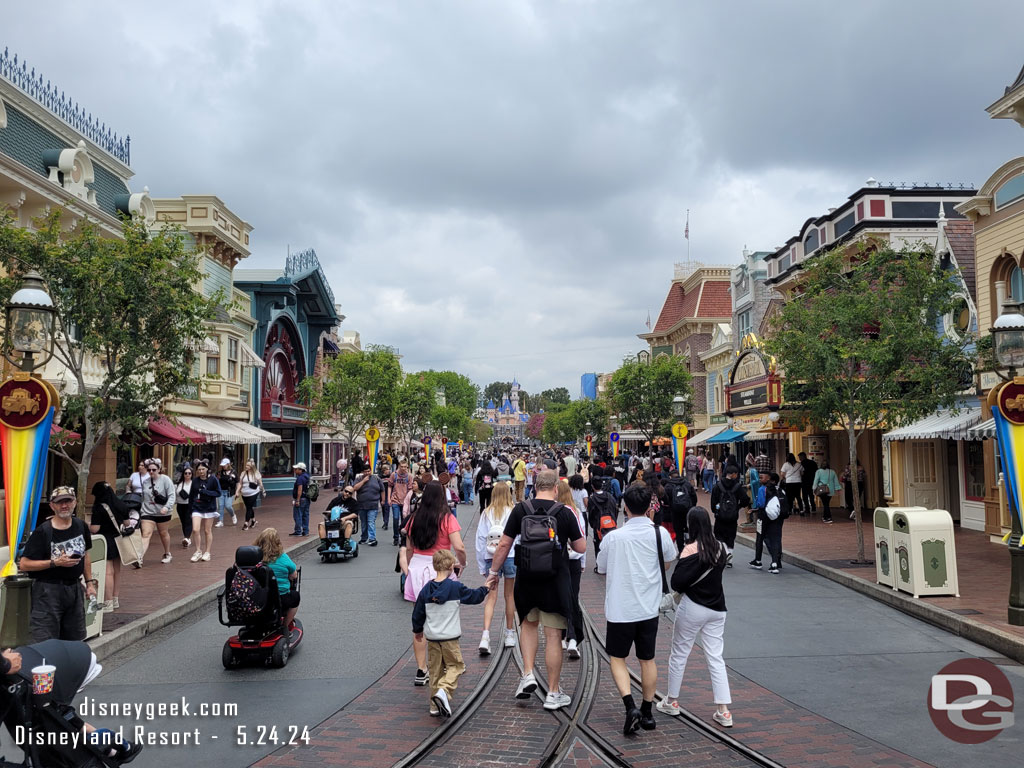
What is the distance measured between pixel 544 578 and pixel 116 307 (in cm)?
725

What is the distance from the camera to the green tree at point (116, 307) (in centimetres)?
996

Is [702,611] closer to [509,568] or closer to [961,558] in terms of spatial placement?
[509,568]

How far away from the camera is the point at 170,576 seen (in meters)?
12.4

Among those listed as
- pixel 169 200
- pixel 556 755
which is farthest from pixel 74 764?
pixel 169 200

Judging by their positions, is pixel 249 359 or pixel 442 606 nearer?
pixel 442 606

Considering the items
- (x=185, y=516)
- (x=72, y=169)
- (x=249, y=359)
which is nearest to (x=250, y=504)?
(x=185, y=516)

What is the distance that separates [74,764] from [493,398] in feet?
630

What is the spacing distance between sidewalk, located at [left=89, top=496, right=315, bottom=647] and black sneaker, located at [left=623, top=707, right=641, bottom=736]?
17.8 feet

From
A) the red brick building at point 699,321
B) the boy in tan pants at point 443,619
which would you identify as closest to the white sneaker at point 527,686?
the boy in tan pants at point 443,619

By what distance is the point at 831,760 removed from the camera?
5.01m

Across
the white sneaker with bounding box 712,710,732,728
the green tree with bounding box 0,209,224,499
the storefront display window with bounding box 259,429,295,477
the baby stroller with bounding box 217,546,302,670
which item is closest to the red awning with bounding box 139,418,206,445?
the green tree with bounding box 0,209,224,499

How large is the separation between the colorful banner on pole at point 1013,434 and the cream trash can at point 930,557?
3.17ft

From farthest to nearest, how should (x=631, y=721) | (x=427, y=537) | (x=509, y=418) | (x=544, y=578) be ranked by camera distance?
(x=509, y=418)
(x=427, y=537)
(x=544, y=578)
(x=631, y=721)

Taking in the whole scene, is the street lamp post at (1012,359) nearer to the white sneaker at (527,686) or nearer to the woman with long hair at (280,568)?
the white sneaker at (527,686)
